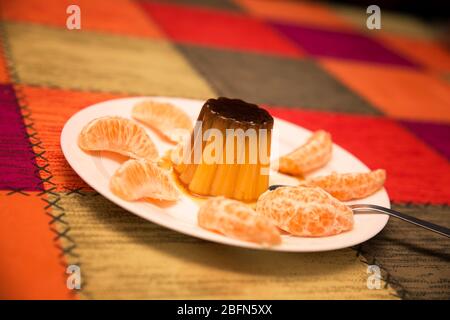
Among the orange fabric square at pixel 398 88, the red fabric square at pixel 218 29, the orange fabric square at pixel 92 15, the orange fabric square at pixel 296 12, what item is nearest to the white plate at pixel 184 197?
the orange fabric square at pixel 398 88

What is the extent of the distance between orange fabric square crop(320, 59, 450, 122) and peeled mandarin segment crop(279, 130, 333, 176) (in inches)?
58.2

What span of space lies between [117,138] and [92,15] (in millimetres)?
2478

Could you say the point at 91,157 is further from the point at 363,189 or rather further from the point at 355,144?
the point at 355,144

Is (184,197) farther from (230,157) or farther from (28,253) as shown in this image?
(28,253)

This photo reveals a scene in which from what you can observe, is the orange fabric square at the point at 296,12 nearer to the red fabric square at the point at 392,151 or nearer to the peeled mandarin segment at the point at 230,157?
the red fabric square at the point at 392,151

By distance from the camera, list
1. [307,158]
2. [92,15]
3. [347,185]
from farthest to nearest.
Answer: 1. [92,15]
2. [307,158]
3. [347,185]

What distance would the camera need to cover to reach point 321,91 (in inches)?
137

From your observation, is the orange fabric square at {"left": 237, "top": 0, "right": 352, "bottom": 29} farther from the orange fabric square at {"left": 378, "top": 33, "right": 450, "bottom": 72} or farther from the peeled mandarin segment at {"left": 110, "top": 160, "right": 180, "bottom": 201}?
the peeled mandarin segment at {"left": 110, "top": 160, "right": 180, "bottom": 201}

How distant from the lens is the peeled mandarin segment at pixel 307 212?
1524 millimetres

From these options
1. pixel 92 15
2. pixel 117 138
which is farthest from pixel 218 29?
pixel 117 138

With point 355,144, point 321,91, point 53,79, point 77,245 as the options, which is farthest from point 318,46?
point 77,245

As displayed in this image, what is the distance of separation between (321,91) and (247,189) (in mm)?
1792

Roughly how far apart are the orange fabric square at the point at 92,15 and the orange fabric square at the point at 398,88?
151cm

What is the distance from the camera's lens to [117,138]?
5.70ft
